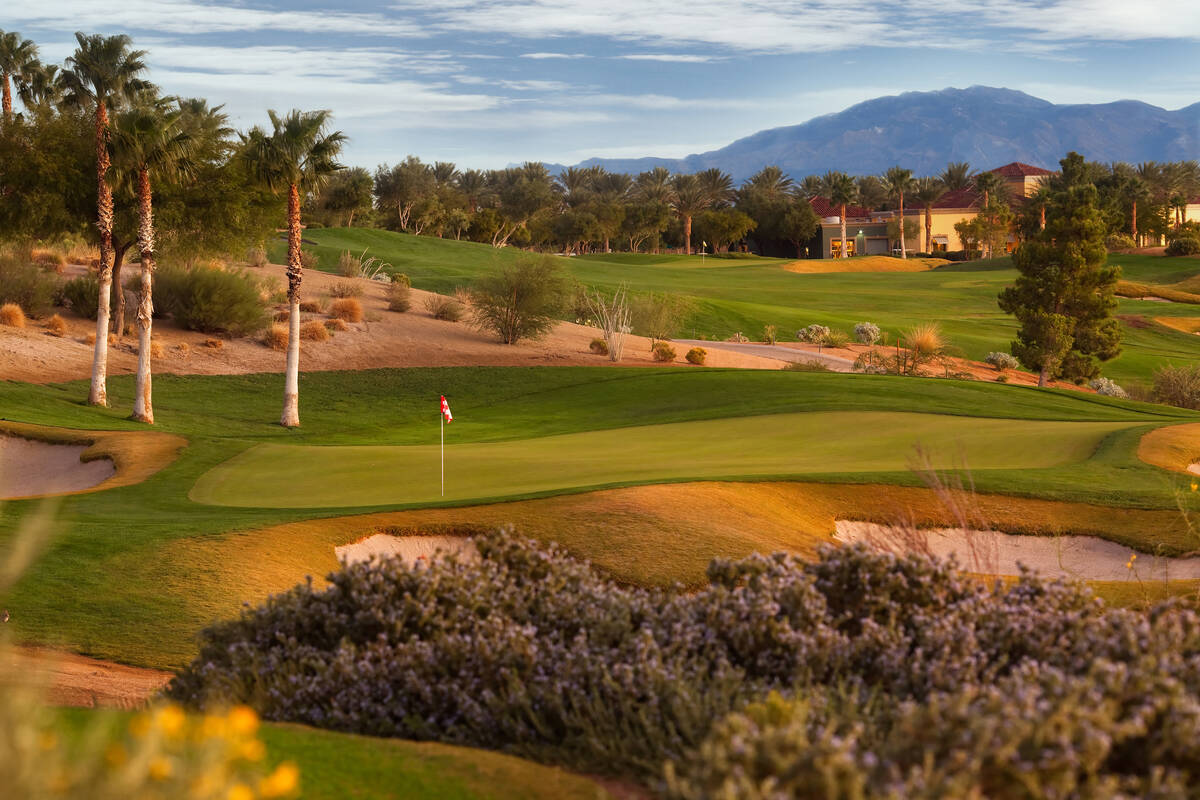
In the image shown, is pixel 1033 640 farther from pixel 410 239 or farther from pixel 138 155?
pixel 410 239

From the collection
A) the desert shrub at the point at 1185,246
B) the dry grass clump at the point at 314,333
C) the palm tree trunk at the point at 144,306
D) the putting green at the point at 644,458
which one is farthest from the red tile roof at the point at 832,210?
the putting green at the point at 644,458

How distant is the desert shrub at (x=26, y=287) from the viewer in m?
38.4

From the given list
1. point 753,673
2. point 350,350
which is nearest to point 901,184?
point 350,350

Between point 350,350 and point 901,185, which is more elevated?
point 901,185

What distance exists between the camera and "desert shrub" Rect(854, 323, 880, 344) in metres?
56.0

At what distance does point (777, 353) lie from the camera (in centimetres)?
5091

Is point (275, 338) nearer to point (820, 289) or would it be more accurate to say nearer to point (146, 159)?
point (146, 159)

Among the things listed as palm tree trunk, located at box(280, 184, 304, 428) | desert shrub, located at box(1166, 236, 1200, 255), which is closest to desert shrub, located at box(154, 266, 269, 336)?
palm tree trunk, located at box(280, 184, 304, 428)

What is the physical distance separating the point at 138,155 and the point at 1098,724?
2807 cm

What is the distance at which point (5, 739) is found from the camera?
2.98m

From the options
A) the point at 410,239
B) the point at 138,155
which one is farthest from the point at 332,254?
the point at 138,155

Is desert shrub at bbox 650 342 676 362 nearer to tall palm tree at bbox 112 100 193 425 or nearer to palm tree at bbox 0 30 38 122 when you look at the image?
tall palm tree at bbox 112 100 193 425

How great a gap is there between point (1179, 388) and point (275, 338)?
31563 mm

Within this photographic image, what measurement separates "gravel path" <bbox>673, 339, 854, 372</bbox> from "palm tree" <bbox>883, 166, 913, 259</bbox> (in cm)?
6982
